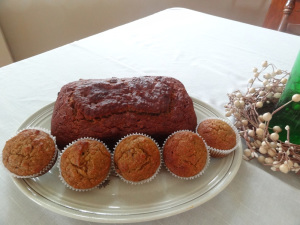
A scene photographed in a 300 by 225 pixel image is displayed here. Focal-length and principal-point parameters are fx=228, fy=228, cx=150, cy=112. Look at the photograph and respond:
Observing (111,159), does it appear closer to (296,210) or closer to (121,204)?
(121,204)

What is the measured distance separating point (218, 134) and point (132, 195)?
0.34m

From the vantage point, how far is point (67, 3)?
2660mm

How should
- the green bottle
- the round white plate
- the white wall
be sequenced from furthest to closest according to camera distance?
the white wall < the green bottle < the round white plate

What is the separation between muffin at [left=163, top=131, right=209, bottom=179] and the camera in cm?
68

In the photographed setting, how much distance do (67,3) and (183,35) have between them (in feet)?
5.53

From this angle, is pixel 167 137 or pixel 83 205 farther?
pixel 167 137

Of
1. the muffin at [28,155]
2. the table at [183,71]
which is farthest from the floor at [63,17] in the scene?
the muffin at [28,155]

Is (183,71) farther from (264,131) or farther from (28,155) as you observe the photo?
(28,155)

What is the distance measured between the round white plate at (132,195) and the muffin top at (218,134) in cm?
5

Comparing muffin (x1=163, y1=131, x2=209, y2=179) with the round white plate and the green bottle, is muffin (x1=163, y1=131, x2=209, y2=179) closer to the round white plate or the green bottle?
the round white plate

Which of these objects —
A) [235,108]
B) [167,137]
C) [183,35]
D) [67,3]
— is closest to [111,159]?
[167,137]

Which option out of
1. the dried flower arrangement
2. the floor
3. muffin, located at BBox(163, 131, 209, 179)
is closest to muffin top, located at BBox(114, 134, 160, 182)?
muffin, located at BBox(163, 131, 209, 179)

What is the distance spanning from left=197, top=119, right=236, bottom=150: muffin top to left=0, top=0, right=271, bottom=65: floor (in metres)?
2.55

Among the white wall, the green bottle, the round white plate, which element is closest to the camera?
the round white plate
